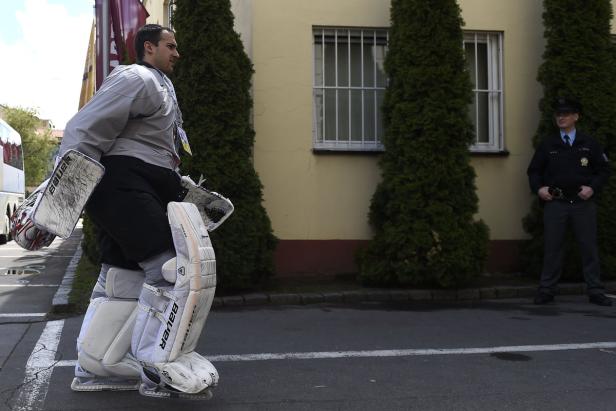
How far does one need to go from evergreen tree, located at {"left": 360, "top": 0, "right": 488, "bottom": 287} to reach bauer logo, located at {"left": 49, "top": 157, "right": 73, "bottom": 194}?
501 cm

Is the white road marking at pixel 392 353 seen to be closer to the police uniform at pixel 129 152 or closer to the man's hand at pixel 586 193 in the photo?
the police uniform at pixel 129 152

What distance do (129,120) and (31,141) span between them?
59589 millimetres

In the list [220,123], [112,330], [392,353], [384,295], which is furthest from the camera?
[384,295]

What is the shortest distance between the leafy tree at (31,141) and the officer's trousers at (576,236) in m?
55.2

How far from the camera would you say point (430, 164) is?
765 cm

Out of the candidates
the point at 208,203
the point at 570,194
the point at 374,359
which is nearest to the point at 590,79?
the point at 570,194

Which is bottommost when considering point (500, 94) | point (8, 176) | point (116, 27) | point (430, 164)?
point (430, 164)

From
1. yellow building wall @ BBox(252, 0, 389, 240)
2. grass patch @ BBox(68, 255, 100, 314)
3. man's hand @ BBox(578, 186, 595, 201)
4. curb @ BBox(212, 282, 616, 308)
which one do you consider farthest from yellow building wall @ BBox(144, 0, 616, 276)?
grass patch @ BBox(68, 255, 100, 314)

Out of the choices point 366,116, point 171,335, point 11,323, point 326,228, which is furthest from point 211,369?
point 366,116

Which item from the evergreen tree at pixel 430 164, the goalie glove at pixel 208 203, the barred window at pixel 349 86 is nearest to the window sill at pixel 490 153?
the evergreen tree at pixel 430 164

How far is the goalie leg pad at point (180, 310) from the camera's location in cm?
312

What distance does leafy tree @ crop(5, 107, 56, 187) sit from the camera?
57062mm

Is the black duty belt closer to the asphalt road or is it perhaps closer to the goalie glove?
the asphalt road

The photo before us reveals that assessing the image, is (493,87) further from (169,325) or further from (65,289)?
(169,325)
